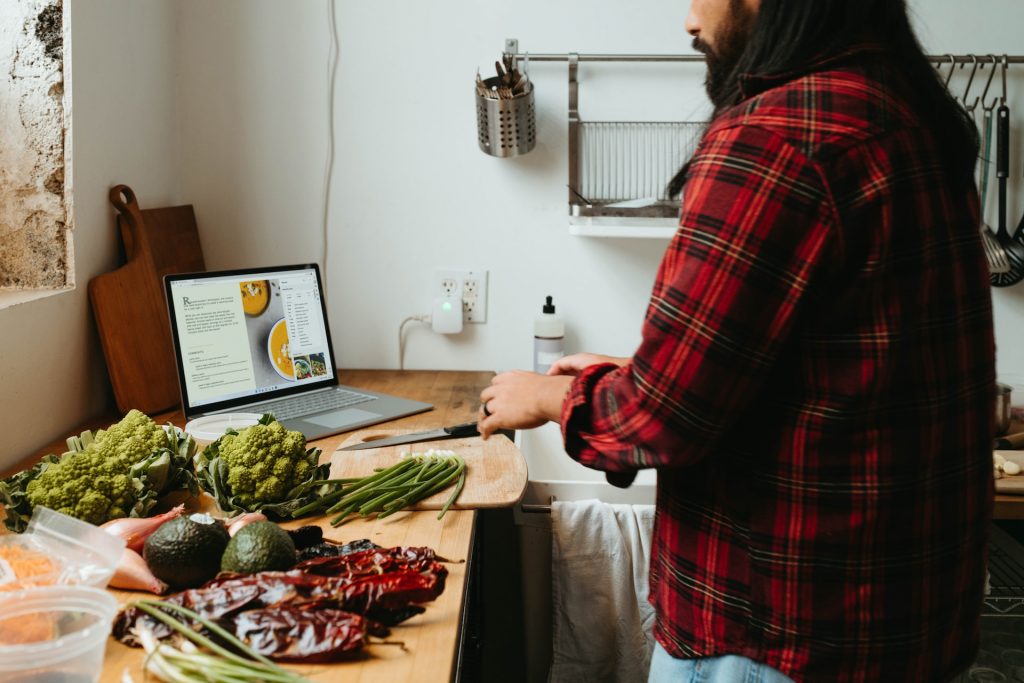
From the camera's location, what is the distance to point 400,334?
223 centimetres

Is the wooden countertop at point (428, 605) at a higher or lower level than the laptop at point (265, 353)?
lower

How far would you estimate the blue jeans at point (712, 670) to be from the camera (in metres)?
0.93

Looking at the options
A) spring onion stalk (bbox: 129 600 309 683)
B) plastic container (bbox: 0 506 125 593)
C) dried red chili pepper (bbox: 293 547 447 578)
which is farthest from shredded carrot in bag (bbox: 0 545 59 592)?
dried red chili pepper (bbox: 293 547 447 578)

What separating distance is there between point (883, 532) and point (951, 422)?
0.12m

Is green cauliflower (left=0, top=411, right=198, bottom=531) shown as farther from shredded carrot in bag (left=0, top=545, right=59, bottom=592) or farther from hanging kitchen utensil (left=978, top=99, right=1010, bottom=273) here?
hanging kitchen utensil (left=978, top=99, right=1010, bottom=273)

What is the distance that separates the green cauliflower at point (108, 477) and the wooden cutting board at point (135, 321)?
0.48m

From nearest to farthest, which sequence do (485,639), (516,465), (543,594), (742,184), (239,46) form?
(742,184) < (516,465) < (543,594) < (485,639) < (239,46)

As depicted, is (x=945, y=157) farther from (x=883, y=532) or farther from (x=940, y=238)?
(x=883, y=532)

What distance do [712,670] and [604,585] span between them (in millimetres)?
608

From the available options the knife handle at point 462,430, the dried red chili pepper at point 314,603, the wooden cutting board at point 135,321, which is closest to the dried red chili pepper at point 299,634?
the dried red chili pepper at point 314,603

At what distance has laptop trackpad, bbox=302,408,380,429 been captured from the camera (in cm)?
172

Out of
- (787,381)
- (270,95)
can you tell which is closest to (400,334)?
(270,95)

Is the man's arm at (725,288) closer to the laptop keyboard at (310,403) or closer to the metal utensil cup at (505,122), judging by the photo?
the laptop keyboard at (310,403)

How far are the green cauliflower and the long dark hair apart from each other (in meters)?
0.83
